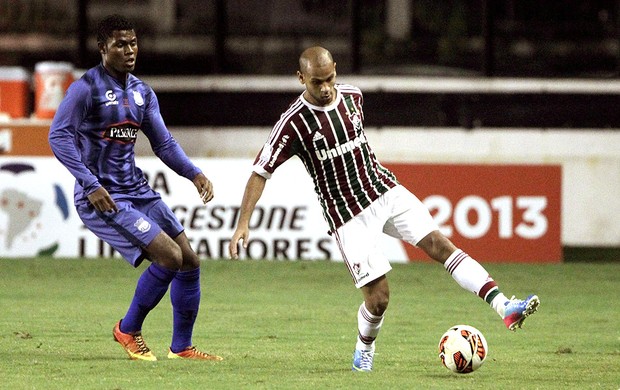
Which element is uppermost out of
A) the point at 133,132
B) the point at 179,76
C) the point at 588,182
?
the point at 133,132

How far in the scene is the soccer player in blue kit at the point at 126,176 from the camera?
23.3 ft

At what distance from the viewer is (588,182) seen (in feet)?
53.1

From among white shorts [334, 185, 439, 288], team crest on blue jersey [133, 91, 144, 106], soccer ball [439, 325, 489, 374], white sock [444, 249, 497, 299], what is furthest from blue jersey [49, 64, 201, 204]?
soccer ball [439, 325, 489, 374]

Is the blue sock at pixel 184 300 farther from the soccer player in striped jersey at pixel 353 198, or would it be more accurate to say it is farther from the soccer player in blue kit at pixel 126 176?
A: the soccer player in striped jersey at pixel 353 198

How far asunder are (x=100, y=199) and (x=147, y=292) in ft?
2.14

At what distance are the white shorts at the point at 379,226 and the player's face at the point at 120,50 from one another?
149 centimetres

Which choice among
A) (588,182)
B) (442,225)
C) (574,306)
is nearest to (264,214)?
(442,225)

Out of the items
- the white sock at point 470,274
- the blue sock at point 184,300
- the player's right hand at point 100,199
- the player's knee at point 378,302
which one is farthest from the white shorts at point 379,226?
the player's right hand at point 100,199

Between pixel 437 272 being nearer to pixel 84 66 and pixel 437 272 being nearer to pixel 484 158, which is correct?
pixel 484 158

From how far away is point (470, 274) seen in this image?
A: 687 centimetres

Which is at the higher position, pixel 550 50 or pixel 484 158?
pixel 550 50

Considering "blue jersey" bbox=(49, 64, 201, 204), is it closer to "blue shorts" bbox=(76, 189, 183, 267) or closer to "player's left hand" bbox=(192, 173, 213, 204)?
"blue shorts" bbox=(76, 189, 183, 267)

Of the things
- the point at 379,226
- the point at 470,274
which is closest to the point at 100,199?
the point at 379,226

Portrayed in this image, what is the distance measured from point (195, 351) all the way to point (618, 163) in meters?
9.83
